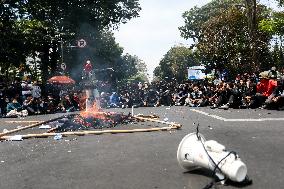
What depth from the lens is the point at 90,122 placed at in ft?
46.5

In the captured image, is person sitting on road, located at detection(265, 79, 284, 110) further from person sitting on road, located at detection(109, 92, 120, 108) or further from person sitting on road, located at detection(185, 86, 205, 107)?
person sitting on road, located at detection(109, 92, 120, 108)

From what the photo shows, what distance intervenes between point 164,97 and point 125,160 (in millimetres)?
24559

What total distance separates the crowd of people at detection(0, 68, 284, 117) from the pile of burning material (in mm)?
7595

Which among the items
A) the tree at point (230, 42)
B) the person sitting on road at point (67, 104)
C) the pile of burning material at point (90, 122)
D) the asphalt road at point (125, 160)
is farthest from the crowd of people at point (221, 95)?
the tree at point (230, 42)

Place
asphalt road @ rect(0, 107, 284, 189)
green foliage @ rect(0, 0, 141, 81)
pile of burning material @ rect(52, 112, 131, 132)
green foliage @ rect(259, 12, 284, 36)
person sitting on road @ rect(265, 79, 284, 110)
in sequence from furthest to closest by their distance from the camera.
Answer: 1. green foliage @ rect(0, 0, 141, 81)
2. green foliage @ rect(259, 12, 284, 36)
3. person sitting on road @ rect(265, 79, 284, 110)
4. pile of burning material @ rect(52, 112, 131, 132)
5. asphalt road @ rect(0, 107, 284, 189)

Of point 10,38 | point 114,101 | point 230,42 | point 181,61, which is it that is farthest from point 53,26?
point 181,61

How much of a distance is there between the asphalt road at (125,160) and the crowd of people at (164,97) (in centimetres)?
958

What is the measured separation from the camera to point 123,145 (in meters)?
9.51

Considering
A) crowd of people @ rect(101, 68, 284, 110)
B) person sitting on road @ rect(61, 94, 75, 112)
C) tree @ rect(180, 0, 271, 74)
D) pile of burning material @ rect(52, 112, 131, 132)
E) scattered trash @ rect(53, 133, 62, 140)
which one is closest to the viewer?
scattered trash @ rect(53, 133, 62, 140)

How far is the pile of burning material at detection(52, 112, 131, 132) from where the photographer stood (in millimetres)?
13594

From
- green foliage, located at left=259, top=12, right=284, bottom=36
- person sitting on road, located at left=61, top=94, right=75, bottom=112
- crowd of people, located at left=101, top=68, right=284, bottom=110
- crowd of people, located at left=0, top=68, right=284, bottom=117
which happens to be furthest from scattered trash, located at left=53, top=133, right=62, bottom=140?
green foliage, located at left=259, top=12, right=284, bottom=36

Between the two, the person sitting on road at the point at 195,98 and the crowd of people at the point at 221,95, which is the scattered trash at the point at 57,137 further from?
the person sitting on road at the point at 195,98

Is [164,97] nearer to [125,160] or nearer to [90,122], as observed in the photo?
[90,122]

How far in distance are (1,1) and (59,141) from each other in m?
27.4
